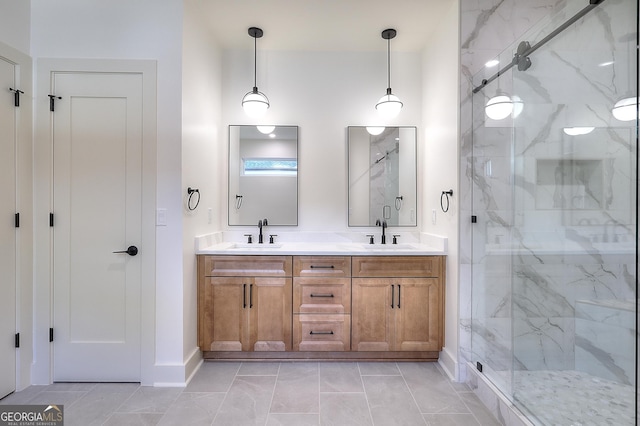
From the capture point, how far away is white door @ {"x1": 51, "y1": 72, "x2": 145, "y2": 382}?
210 cm

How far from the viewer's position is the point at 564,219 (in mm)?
1642

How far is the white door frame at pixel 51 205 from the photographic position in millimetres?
2084

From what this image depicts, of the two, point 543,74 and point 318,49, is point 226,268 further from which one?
point 543,74

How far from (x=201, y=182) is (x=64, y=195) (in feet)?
2.94

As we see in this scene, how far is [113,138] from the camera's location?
2102mm

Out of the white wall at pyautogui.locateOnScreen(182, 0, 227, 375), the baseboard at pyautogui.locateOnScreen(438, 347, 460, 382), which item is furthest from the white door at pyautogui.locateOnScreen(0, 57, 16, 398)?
the baseboard at pyautogui.locateOnScreen(438, 347, 460, 382)

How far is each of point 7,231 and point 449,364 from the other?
3.17m

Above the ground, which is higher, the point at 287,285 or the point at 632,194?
the point at 632,194

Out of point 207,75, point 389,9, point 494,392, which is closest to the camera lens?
point 494,392

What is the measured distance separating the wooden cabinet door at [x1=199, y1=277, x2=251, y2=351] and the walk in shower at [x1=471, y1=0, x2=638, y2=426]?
1735mm

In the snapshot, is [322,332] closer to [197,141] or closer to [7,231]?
[197,141]

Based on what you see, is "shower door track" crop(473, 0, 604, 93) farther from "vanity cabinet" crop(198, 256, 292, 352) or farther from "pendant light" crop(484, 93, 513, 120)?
"vanity cabinet" crop(198, 256, 292, 352)

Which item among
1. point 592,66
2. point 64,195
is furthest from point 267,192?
point 592,66

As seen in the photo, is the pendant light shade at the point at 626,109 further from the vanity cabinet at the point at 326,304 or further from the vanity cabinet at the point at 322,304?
the vanity cabinet at the point at 322,304
